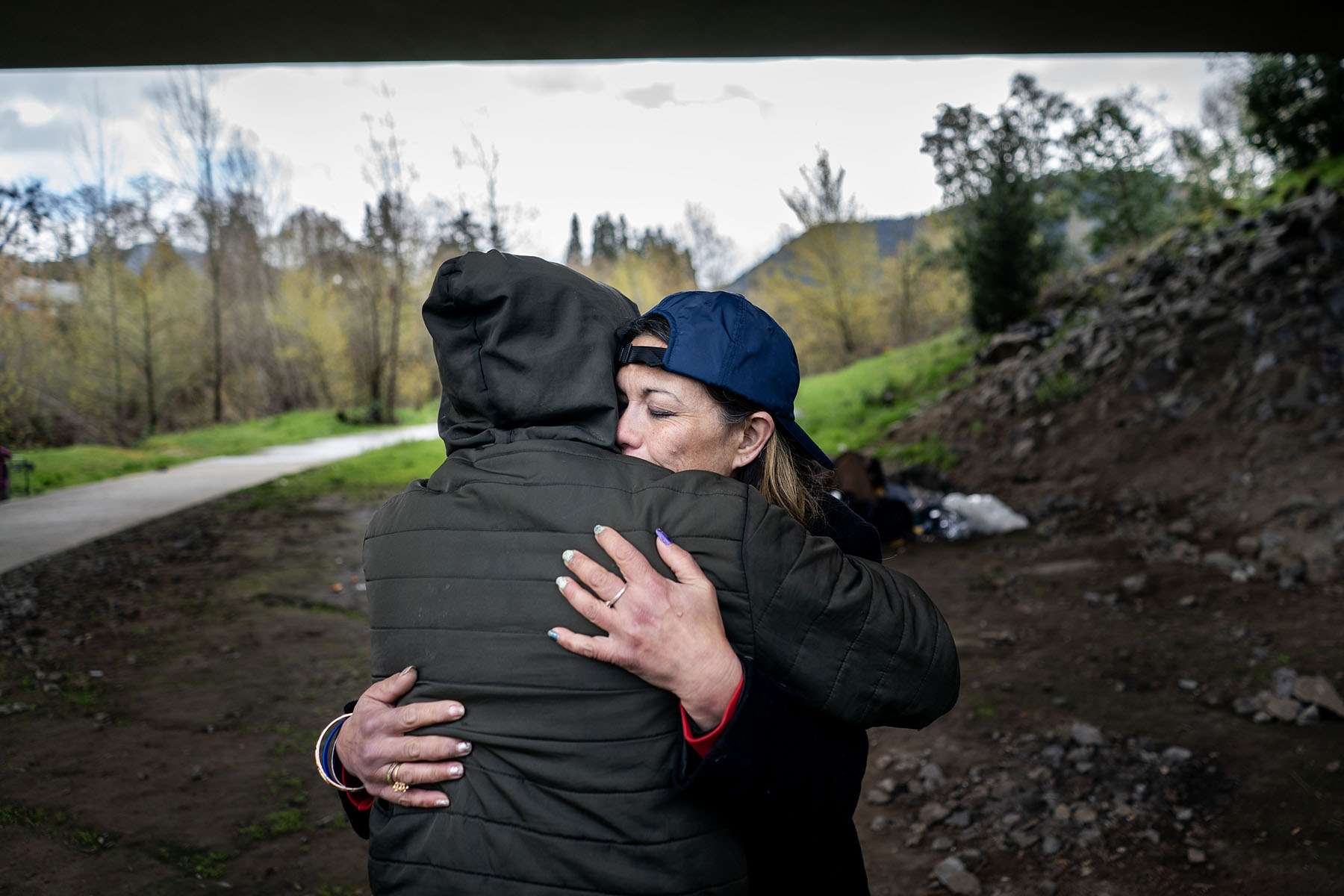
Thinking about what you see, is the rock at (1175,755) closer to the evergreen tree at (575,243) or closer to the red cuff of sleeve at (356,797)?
the red cuff of sleeve at (356,797)

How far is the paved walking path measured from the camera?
679 cm

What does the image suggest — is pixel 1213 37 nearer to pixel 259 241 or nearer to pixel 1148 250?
pixel 1148 250

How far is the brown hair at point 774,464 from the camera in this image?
1620mm

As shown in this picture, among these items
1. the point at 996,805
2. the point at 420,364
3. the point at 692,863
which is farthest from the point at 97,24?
the point at 420,364

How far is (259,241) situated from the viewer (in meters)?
29.0

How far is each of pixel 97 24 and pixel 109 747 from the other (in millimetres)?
4576

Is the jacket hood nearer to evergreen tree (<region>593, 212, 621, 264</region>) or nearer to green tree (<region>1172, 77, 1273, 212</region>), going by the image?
green tree (<region>1172, 77, 1273, 212</region>)

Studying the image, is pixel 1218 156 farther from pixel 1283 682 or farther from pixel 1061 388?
pixel 1283 682

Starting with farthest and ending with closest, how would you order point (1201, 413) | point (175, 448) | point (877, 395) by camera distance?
point (877, 395), point (175, 448), point (1201, 413)

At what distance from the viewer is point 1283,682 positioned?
3893 mm

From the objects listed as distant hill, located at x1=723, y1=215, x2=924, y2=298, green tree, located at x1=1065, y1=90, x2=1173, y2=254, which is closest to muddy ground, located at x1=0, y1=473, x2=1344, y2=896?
green tree, located at x1=1065, y1=90, x2=1173, y2=254

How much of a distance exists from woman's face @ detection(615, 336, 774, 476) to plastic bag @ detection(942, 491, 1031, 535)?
6.64 metres

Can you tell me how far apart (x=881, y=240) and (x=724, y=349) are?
23.8 metres

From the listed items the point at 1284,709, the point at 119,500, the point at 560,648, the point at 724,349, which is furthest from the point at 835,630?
the point at 119,500
